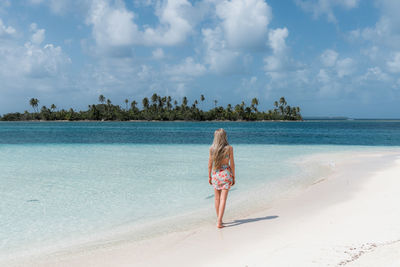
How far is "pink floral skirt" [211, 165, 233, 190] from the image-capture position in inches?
278

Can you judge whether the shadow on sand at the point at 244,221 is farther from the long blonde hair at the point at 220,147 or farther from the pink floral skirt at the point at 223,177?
the long blonde hair at the point at 220,147

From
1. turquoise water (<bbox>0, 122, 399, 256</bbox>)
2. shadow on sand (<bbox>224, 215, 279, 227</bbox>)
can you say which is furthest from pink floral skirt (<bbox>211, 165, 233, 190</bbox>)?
turquoise water (<bbox>0, 122, 399, 256</bbox>)

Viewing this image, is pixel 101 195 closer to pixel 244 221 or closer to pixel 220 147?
pixel 244 221

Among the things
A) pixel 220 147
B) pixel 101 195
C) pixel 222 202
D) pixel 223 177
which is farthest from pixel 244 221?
pixel 101 195

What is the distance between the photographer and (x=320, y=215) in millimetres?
7996

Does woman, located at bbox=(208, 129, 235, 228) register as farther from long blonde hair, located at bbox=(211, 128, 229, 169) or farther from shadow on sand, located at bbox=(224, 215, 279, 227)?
shadow on sand, located at bbox=(224, 215, 279, 227)

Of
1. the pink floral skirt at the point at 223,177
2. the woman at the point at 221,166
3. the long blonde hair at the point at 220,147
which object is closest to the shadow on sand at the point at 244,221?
the woman at the point at 221,166

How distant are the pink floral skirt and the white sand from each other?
1068 mm

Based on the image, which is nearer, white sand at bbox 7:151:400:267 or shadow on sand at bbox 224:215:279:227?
white sand at bbox 7:151:400:267

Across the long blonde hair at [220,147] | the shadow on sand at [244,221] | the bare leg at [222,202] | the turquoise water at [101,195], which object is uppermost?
the long blonde hair at [220,147]

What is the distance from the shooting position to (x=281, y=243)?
6.12 metres

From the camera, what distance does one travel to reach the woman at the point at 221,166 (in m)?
6.81

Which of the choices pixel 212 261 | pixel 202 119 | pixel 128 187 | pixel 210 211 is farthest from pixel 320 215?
pixel 202 119

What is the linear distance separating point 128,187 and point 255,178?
5668 mm
